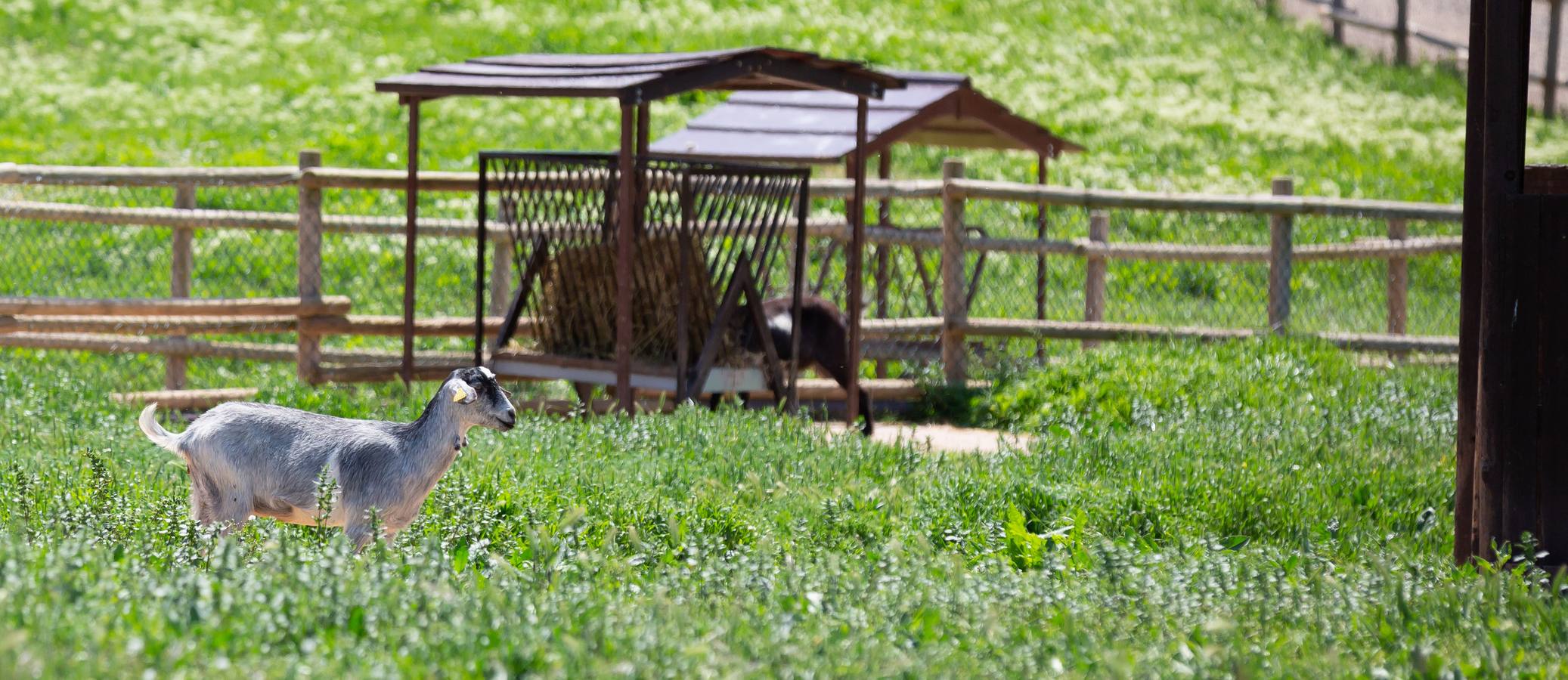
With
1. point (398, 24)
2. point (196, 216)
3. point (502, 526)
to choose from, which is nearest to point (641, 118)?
point (196, 216)

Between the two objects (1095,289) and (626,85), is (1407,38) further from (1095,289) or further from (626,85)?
(626,85)

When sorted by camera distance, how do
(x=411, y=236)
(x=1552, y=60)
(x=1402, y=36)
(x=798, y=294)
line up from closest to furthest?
(x=411, y=236) → (x=798, y=294) → (x=1552, y=60) → (x=1402, y=36)

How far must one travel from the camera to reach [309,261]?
10.1m

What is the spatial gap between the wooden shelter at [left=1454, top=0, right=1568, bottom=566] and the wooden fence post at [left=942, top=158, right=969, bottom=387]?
5967 millimetres

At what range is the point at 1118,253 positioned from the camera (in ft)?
38.1

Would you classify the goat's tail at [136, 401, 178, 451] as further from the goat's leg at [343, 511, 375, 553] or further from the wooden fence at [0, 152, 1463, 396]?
the wooden fence at [0, 152, 1463, 396]

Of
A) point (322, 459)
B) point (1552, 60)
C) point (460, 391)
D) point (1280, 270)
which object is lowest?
point (322, 459)

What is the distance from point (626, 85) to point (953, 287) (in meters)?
3.92

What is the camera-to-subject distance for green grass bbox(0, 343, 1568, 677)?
3514 mm

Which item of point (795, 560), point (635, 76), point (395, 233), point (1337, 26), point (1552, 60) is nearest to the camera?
point (795, 560)

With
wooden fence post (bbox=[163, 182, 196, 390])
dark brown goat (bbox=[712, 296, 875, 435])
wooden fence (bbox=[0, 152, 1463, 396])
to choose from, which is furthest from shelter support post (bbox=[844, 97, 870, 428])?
wooden fence post (bbox=[163, 182, 196, 390])

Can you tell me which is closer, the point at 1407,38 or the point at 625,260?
the point at 625,260

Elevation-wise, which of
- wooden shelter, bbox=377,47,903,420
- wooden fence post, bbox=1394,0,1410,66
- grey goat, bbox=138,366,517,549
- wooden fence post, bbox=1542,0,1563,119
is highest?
→ wooden fence post, bbox=1394,0,1410,66

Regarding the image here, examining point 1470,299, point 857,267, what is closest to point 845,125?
point 857,267
